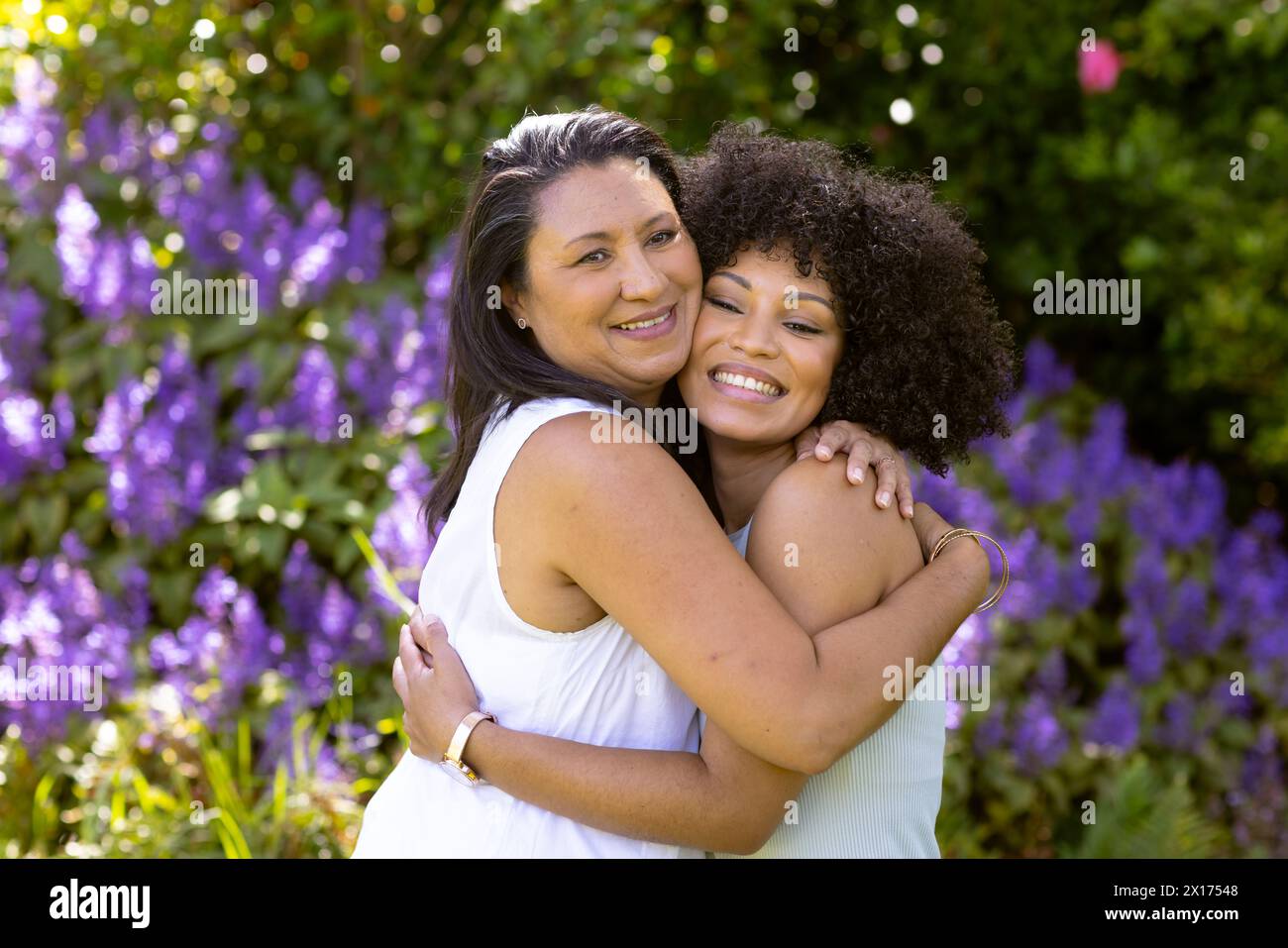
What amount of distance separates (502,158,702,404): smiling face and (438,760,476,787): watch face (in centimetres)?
66

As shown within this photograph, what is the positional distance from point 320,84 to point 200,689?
2.45m

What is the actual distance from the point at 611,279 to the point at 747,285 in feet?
0.76

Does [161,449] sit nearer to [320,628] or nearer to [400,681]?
[320,628]

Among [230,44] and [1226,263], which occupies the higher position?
[230,44]

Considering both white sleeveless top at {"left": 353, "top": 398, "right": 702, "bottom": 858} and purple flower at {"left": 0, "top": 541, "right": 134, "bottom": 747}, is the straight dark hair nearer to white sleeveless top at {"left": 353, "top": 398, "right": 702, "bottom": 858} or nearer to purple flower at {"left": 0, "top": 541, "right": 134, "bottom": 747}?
white sleeveless top at {"left": 353, "top": 398, "right": 702, "bottom": 858}

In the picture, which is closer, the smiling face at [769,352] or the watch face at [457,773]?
the watch face at [457,773]

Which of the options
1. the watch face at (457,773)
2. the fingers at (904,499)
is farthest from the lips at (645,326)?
the watch face at (457,773)

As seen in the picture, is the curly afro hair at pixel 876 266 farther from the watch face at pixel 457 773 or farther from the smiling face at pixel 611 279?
the watch face at pixel 457 773

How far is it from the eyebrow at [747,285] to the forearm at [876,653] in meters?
0.46

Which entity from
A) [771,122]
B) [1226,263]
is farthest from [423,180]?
[1226,263]

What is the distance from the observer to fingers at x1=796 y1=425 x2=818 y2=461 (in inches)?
84.4

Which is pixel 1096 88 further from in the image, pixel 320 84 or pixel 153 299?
pixel 153 299

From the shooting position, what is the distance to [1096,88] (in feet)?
16.1

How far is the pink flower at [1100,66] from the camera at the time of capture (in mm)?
4840
